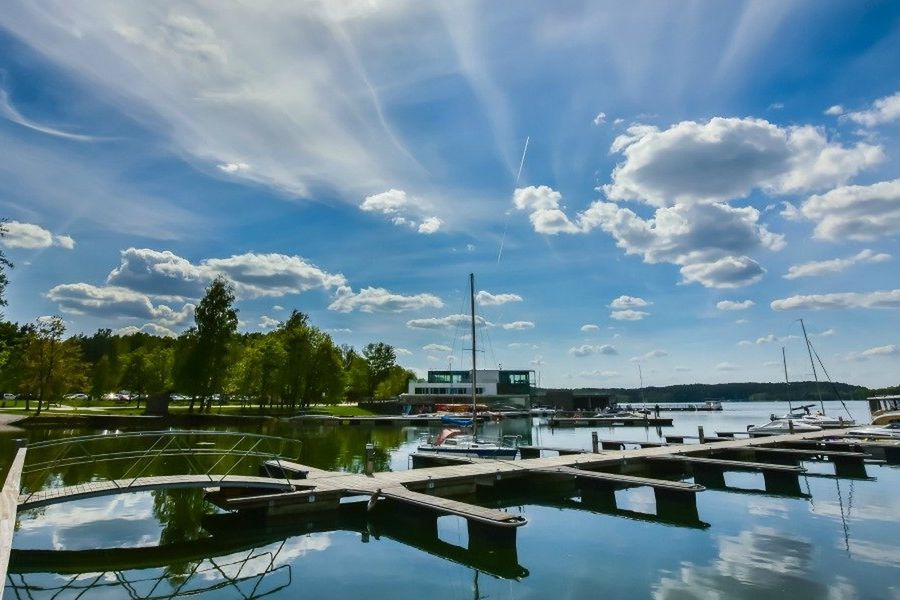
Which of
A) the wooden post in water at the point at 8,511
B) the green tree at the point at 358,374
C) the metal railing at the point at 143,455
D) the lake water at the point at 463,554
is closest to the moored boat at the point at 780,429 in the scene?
the lake water at the point at 463,554

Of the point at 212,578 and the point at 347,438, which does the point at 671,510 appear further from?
the point at 347,438

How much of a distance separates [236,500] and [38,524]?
766 cm

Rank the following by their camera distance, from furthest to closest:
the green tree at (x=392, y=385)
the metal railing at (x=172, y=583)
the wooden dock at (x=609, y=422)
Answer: the green tree at (x=392, y=385), the wooden dock at (x=609, y=422), the metal railing at (x=172, y=583)

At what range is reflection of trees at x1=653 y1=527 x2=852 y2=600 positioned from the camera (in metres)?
13.1

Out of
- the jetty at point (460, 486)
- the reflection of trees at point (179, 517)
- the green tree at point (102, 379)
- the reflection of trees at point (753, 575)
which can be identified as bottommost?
the reflection of trees at point (753, 575)

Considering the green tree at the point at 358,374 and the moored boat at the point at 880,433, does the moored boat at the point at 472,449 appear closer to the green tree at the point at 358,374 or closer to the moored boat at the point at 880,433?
the moored boat at the point at 880,433

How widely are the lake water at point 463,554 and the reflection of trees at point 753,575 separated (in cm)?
6

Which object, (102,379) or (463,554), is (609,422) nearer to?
(463,554)

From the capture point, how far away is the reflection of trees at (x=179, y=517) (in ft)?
50.7

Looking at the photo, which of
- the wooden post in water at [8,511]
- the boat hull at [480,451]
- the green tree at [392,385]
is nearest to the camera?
the wooden post in water at [8,511]

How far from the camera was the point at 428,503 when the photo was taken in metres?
19.0

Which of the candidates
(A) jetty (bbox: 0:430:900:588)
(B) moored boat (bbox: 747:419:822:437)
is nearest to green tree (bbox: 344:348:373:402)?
(B) moored boat (bbox: 747:419:822:437)

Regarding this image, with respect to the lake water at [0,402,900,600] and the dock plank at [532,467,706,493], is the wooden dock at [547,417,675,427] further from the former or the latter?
the lake water at [0,402,900,600]

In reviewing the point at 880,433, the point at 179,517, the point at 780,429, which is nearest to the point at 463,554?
the point at 179,517
